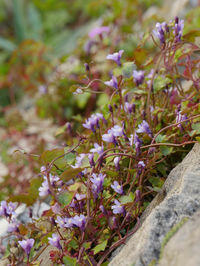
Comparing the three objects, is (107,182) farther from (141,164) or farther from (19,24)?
(19,24)

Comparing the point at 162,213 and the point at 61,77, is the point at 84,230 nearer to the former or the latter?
the point at 162,213

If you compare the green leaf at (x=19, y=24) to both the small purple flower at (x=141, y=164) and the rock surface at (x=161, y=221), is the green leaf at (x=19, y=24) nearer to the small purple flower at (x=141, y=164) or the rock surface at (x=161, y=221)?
the small purple flower at (x=141, y=164)

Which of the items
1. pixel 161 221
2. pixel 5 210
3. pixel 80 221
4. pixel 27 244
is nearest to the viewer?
pixel 161 221

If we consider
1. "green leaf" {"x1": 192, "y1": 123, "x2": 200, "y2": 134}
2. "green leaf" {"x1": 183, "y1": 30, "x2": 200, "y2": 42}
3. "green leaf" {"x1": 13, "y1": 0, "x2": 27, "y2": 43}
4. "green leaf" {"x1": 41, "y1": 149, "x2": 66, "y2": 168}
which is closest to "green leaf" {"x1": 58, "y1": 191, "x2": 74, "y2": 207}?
"green leaf" {"x1": 41, "y1": 149, "x2": 66, "y2": 168}

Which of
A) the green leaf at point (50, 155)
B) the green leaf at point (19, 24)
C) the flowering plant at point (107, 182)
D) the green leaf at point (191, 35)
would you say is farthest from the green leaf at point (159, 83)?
the green leaf at point (19, 24)

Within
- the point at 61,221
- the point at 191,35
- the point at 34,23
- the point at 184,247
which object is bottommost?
the point at 34,23

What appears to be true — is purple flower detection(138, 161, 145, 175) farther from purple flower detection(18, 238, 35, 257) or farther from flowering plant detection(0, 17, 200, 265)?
purple flower detection(18, 238, 35, 257)

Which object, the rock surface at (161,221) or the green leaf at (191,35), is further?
the green leaf at (191,35)

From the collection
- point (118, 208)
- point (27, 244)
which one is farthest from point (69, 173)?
point (27, 244)
